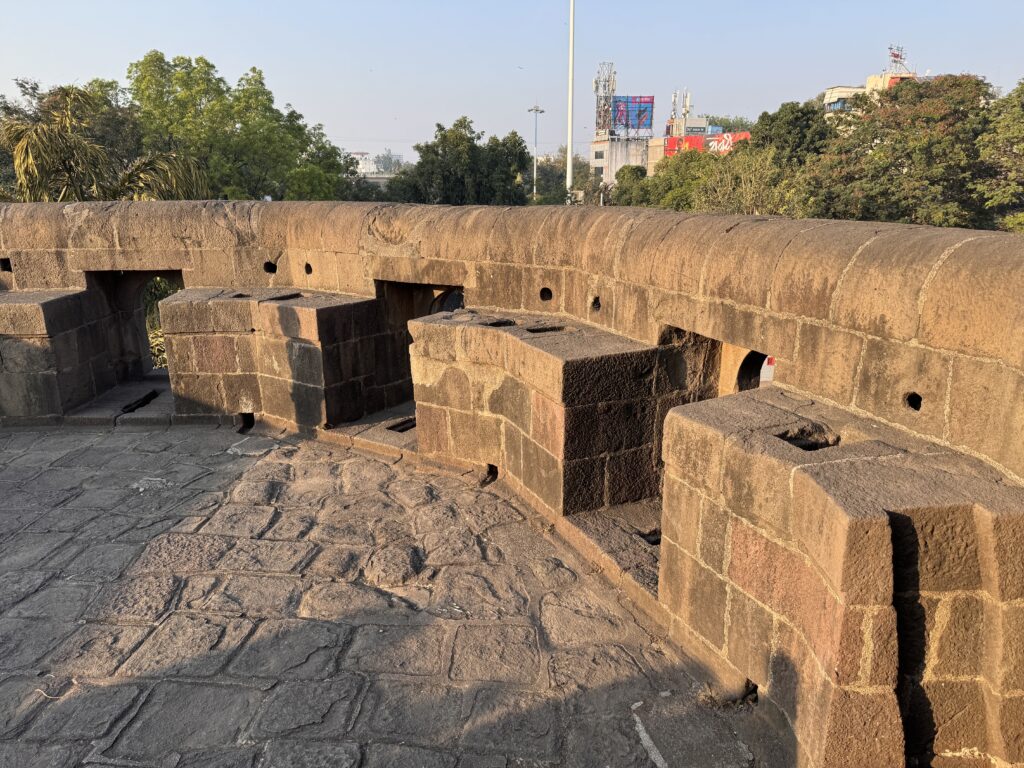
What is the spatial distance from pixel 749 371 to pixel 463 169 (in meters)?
24.8

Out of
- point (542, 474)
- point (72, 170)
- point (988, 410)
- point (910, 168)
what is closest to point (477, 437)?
point (542, 474)

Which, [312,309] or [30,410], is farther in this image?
[30,410]

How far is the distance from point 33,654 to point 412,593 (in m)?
1.68

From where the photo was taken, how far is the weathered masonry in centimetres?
211

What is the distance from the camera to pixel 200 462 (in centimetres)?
543

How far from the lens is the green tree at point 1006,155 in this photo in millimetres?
19234

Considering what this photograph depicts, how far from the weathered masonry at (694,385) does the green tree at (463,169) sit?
851 inches

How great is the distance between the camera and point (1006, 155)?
19688 mm

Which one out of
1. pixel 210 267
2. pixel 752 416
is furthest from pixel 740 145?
pixel 752 416

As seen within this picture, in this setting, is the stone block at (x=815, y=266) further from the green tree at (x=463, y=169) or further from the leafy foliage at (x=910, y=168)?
the green tree at (x=463, y=169)

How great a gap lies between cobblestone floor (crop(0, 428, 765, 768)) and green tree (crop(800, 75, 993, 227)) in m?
21.7

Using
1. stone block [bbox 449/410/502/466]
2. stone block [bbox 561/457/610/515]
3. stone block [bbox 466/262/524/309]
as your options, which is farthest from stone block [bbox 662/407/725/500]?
stone block [bbox 466/262/524/309]

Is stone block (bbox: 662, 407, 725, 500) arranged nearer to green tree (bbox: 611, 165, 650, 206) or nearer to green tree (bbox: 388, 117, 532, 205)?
green tree (bbox: 388, 117, 532, 205)

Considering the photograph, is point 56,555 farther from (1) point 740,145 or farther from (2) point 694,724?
(1) point 740,145
